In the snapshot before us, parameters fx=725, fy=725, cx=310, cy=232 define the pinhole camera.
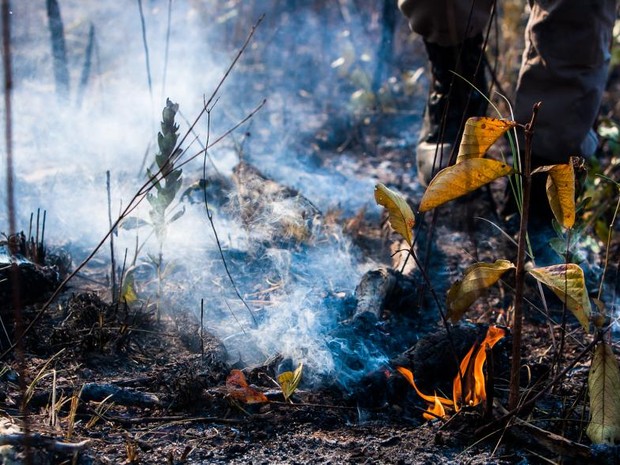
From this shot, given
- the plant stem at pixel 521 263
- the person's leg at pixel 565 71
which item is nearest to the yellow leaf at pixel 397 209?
the plant stem at pixel 521 263

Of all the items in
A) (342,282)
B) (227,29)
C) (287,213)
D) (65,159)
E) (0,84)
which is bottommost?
(342,282)

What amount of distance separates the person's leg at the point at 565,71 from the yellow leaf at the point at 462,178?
Answer: 1.55 m

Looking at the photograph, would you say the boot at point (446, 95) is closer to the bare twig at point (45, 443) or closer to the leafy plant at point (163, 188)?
the leafy plant at point (163, 188)

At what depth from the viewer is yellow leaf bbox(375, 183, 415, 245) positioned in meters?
1.75

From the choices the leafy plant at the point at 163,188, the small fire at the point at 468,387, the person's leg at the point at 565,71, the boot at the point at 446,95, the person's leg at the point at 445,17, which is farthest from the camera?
the boot at the point at 446,95

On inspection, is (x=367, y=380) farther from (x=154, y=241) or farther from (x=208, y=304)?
(x=154, y=241)

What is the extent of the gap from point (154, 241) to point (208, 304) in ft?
2.00

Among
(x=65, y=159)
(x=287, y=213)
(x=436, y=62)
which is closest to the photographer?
(x=287, y=213)

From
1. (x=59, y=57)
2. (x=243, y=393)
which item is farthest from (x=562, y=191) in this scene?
(x=59, y=57)

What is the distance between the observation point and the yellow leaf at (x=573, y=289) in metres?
1.57

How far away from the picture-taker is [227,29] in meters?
5.89

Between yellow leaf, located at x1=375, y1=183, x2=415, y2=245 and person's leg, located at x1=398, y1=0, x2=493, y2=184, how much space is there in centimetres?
139

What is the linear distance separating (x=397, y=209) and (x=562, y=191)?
15.0 inches

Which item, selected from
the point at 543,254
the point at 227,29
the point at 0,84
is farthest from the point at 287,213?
the point at 227,29
